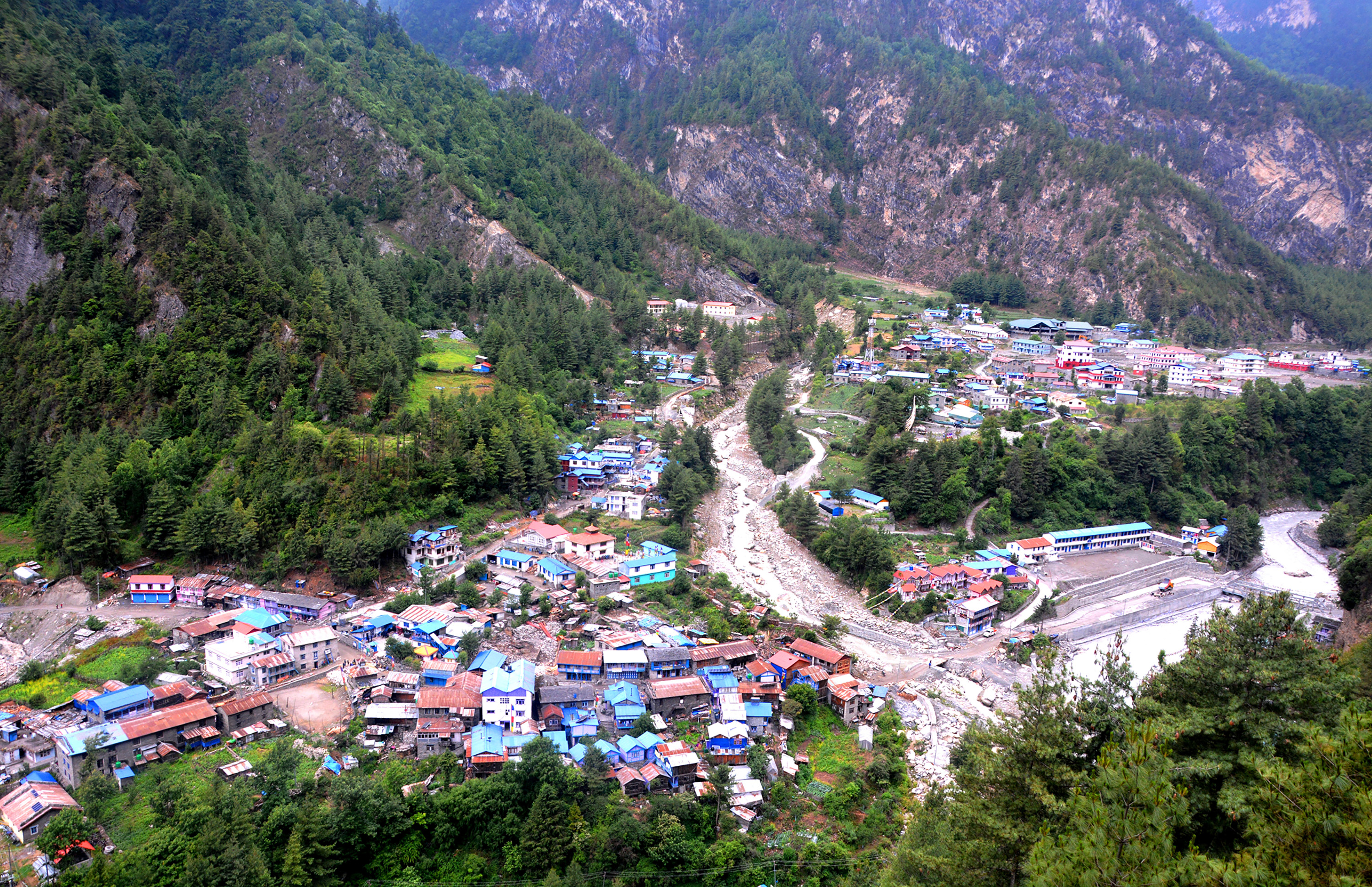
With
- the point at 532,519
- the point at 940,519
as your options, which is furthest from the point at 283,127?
the point at 940,519

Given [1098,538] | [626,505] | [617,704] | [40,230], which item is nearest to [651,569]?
[626,505]

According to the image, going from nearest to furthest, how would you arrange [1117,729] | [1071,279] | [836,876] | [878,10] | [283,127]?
[1117,729] < [836,876] < [283,127] < [1071,279] < [878,10]

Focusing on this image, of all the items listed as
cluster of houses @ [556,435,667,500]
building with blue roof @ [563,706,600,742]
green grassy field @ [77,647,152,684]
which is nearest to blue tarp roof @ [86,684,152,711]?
green grassy field @ [77,647,152,684]

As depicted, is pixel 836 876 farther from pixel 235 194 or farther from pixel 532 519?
pixel 235 194

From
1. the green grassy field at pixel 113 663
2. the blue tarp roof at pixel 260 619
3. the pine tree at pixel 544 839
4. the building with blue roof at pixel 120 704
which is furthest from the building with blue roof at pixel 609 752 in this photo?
the green grassy field at pixel 113 663

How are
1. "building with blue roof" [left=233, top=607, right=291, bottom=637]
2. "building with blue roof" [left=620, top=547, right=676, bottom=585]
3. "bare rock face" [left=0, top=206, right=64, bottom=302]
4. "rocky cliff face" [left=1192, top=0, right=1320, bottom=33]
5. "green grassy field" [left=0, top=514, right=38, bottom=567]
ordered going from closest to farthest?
"building with blue roof" [left=233, top=607, right=291, bottom=637]
"green grassy field" [left=0, top=514, right=38, bottom=567]
"building with blue roof" [left=620, top=547, right=676, bottom=585]
"bare rock face" [left=0, top=206, right=64, bottom=302]
"rocky cliff face" [left=1192, top=0, right=1320, bottom=33]

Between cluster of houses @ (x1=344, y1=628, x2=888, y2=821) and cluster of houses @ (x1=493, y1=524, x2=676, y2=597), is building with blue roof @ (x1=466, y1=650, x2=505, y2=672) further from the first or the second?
cluster of houses @ (x1=493, y1=524, x2=676, y2=597)
